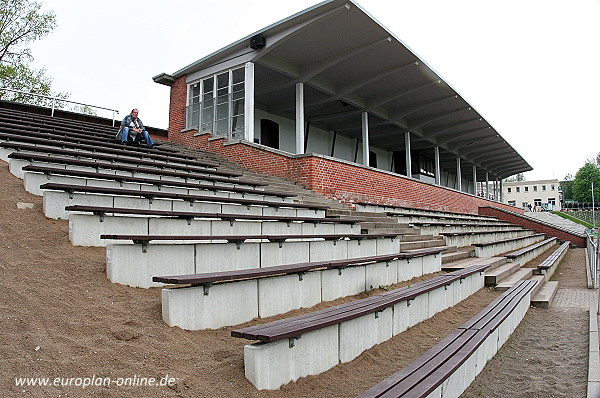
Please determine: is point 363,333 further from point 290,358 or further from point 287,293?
point 290,358

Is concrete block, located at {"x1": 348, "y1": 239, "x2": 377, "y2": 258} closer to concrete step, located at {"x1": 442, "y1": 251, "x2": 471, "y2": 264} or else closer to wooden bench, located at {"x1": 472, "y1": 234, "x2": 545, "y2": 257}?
concrete step, located at {"x1": 442, "y1": 251, "x2": 471, "y2": 264}

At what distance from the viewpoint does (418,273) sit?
22.3 ft

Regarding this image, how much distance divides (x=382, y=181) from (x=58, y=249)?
10.3 meters

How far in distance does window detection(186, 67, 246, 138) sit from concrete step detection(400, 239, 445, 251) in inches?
233

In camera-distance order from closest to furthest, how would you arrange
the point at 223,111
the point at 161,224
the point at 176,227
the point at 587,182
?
the point at 161,224 → the point at 176,227 → the point at 223,111 → the point at 587,182

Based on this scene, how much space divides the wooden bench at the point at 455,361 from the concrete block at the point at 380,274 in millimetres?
1298

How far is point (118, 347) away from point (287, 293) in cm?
166

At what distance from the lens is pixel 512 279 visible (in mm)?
8164

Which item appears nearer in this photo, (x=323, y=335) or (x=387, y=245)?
(x=323, y=335)

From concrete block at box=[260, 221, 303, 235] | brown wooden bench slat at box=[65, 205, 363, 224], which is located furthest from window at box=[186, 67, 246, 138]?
concrete block at box=[260, 221, 303, 235]

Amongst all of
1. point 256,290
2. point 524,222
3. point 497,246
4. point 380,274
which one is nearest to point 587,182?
point 524,222

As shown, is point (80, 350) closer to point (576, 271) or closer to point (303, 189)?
point (303, 189)

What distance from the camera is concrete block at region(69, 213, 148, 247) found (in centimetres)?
418

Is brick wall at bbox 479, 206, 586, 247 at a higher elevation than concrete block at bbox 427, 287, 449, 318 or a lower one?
higher
